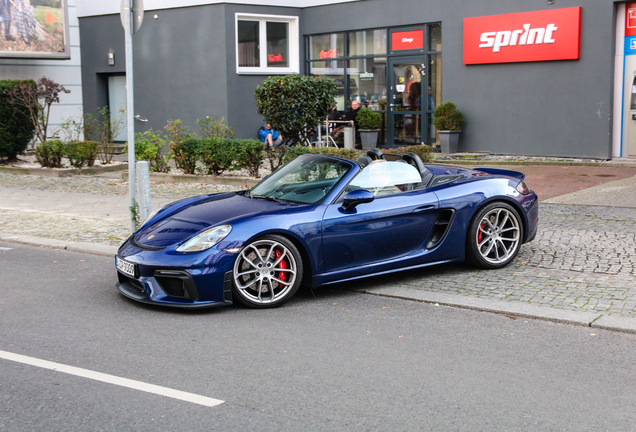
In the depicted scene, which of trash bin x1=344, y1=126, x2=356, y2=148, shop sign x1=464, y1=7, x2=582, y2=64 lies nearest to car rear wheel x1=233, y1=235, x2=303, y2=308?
shop sign x1=464, y1=7, x2=582, y2=64

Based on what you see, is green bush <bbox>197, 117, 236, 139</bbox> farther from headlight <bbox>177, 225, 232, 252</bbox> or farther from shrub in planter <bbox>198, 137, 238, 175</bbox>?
headlight <bbox>177, 225, 232, 252</bbox>

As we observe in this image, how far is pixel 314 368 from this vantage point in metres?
4.63

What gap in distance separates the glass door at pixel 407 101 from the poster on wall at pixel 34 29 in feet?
33.7

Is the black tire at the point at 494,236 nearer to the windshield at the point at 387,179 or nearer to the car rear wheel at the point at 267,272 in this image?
the windshield at the point at 387,179

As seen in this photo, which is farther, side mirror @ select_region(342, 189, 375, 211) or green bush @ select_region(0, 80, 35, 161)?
green bush @ select_region(0, 80, 35, 161)

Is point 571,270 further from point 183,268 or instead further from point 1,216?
point 1,216

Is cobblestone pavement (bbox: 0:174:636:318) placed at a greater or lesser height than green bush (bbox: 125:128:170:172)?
lesser

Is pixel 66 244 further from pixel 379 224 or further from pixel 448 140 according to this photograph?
pixel 448 140

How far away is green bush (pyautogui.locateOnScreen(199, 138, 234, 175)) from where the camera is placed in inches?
554

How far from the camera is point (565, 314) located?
568 cm

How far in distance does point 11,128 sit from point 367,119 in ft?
29.7

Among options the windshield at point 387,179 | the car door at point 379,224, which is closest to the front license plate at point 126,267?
the car door at point 379,224

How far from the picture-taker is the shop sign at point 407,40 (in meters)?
19.4

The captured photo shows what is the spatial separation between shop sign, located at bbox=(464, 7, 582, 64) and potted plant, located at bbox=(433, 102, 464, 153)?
1.30 metres
